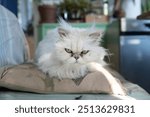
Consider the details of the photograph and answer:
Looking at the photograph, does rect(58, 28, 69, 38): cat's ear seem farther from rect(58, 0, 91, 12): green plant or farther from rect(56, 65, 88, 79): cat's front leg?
rect(58, 0, 91, 12): green plant

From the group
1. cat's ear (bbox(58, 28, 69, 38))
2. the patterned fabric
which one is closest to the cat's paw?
cat's ear (bbox(58, 28, 69, 38))

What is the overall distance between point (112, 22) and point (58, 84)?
5.89 ft

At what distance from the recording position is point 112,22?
2898mm

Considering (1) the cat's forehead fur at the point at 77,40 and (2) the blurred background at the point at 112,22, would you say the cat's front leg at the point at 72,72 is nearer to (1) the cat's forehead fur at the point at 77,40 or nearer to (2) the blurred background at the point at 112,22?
(1) the cat's forehead fur at the point at 77,40

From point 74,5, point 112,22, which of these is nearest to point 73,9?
point 74,5

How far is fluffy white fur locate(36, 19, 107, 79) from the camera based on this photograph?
1288 millimetres

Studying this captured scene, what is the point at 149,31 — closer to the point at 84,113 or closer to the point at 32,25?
the point at 32,25

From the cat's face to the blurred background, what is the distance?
943 mm

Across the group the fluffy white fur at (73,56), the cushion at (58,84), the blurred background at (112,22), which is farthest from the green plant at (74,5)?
the cushion at (58,84)

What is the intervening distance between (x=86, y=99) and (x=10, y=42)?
2.76 ft

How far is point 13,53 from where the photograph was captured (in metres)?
1.79

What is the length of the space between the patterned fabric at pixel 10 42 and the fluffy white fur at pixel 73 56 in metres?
0.32

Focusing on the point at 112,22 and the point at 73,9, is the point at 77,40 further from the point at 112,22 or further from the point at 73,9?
the point at 73,9

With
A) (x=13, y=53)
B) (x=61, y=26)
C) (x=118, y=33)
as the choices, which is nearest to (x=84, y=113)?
(x=61, y=26)
